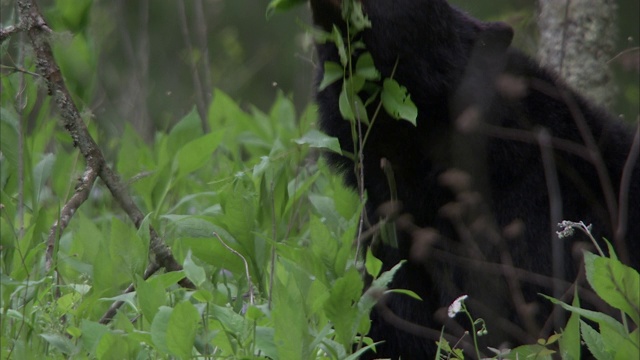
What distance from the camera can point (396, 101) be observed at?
3225 millimetres

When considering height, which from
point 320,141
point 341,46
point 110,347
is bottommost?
point 110,347

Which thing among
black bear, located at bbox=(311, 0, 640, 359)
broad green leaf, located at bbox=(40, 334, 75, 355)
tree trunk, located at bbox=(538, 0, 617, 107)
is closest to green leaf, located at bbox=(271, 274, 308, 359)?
broad green leaf, located at bbox=(40, 334, 75, 355)

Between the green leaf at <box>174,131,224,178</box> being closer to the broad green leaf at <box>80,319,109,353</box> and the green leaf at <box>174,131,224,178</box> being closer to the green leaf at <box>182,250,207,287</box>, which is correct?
the green leaf at <box>182,250,207,287</box>

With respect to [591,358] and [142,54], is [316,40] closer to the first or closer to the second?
[591,358]

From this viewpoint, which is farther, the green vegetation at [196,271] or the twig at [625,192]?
the twig at [625,192]

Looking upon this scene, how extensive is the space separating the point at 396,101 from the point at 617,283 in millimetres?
1089

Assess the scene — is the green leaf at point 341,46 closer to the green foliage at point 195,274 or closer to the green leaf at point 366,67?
the green leaf at point 366,67

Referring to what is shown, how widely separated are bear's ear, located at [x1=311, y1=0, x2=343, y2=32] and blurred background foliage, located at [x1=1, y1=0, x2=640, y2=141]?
73 millimetres

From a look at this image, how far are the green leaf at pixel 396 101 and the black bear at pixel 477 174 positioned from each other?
11cm

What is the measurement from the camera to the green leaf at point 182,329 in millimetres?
2518

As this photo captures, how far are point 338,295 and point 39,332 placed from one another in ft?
3.31

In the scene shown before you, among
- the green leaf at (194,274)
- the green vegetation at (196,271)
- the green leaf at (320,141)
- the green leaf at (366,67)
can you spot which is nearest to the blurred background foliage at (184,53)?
the green vegetation at (196,271)

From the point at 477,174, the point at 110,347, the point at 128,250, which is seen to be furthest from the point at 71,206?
the point at 477,174

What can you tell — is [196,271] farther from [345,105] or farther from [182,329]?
[345,105]
